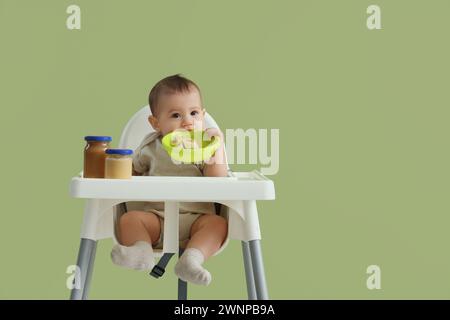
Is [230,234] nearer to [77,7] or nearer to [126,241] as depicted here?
[126,241]

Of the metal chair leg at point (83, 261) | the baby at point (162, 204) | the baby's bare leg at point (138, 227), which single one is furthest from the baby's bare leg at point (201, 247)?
the metal chair leg at point (83, 261)

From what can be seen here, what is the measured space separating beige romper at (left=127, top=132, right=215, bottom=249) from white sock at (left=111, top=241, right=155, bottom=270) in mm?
165

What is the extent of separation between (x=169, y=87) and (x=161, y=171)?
0.77 ft

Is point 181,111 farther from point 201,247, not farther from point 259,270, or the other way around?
point 259,270

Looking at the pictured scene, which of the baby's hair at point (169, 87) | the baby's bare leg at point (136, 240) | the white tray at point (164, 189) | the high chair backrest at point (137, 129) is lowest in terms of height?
the baby's bare leg at point (136, 240)

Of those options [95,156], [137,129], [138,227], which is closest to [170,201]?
[138,227]

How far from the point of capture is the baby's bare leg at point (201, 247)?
2.15 meters

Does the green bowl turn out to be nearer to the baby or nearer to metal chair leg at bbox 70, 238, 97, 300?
the baby

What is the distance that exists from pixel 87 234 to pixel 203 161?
362 mm

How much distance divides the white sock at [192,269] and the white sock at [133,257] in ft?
0.25

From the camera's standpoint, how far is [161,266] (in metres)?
2.35

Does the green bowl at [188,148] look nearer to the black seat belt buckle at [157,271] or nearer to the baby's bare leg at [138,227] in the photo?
the baby's bare leg at [138,227]

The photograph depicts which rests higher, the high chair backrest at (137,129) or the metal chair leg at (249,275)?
the high chair backrest at (137,129)
